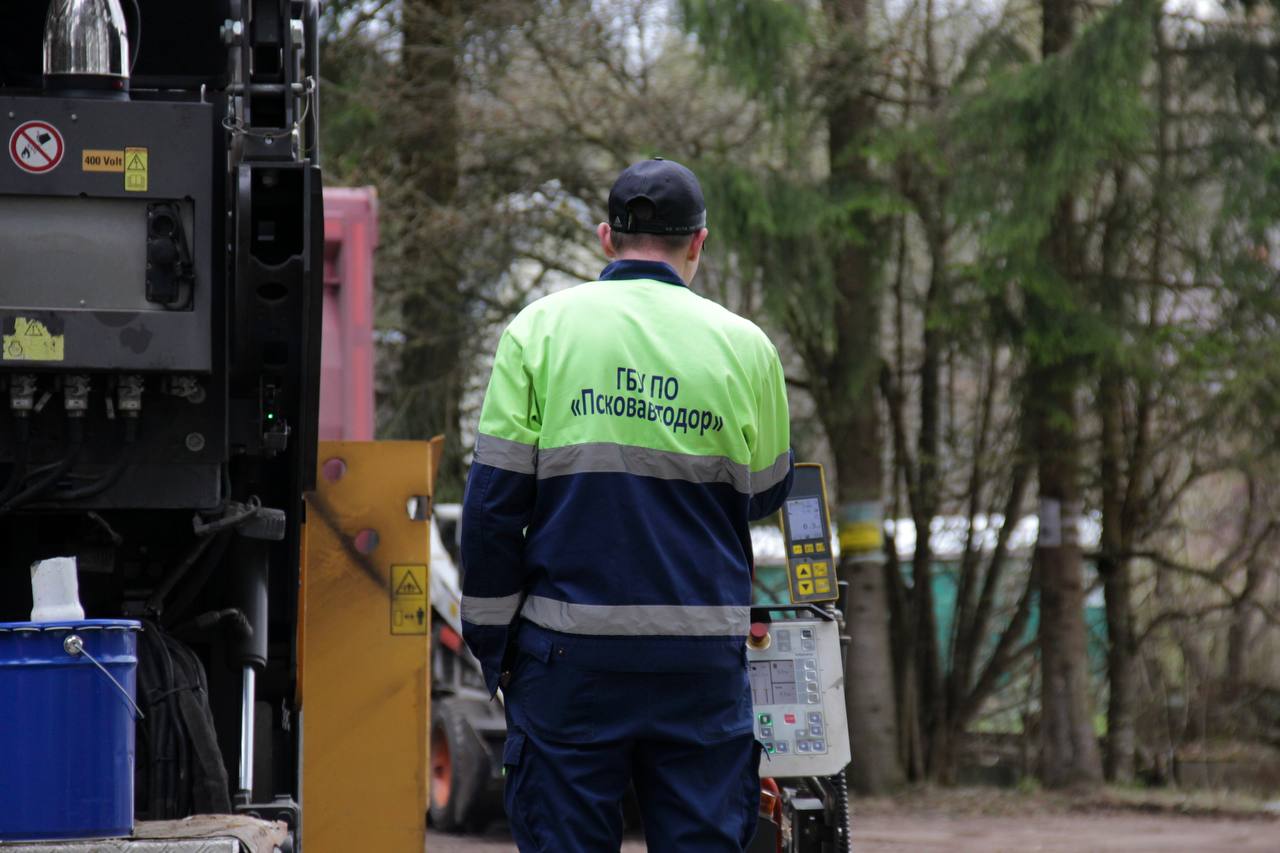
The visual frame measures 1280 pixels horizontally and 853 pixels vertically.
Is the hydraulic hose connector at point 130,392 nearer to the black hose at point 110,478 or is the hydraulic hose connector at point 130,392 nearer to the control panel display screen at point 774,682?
the black hose at point 110,478

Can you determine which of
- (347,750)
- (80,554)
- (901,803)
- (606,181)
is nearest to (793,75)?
(606,181)

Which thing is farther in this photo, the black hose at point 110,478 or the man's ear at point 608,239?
the black hose at point 110,478

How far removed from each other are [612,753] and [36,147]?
1.69 m

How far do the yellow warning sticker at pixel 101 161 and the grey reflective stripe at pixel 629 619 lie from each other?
4.09 ft

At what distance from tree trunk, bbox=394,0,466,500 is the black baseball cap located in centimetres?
925

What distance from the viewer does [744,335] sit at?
341 centimetres

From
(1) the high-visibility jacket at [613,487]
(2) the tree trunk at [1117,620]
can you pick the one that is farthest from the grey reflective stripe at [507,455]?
(2) the tree trunk at [1117,620]

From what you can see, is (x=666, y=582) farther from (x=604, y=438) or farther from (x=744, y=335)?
(x=744, y=335)

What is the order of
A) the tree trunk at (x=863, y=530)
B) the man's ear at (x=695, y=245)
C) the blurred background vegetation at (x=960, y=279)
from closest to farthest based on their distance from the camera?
the man's ear at (x=695, y=245) → the blurred background vegetation at (x=960, y=279) → the tree trunk at (x=863, y=530)

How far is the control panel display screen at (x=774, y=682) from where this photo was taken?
4219 millimetres

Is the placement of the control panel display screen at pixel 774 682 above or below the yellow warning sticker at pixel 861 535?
below

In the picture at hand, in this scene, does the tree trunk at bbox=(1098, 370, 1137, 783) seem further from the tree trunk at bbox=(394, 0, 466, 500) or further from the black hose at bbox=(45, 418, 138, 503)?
the black hose at bbox=(45, 418, 138, 503)

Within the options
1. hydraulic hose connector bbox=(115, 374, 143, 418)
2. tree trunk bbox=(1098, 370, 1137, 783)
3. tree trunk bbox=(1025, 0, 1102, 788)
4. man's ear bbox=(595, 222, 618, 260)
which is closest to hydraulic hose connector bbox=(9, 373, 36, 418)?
hydraulic hose connector bbox=(115, 374, 143, 418)

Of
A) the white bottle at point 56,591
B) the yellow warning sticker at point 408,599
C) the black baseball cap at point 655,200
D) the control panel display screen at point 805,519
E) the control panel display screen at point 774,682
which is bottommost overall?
the control panel display screen at point 774,682
